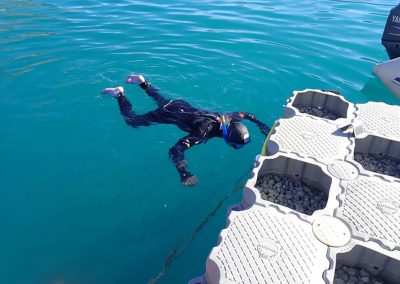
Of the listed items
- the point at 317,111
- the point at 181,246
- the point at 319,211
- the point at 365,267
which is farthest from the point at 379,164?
the point at 181,246

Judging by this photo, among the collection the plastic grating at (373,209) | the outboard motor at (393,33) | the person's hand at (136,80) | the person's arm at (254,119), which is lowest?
the person's arm at (254,119)

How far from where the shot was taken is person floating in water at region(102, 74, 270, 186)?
526cm

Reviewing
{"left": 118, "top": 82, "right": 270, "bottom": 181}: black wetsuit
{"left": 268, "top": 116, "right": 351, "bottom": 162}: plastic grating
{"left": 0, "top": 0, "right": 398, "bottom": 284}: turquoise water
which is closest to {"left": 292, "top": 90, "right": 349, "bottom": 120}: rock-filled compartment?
{"left": 268, "top": 116, "right": 351, "bottom": 162}: plastic grating

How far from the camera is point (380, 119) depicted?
4746 mm

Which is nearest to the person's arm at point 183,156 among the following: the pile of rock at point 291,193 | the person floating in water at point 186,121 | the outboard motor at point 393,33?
the person floating in water at point 186,121

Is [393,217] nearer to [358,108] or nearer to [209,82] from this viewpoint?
[358,108]

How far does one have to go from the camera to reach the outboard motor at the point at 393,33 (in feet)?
24.0

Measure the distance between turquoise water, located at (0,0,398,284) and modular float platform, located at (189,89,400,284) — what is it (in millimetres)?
1298

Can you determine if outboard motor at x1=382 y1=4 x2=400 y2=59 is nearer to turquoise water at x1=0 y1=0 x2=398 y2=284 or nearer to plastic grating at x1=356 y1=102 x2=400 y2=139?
turquoise water at x1=0 y1=0 x2=398 y2=284

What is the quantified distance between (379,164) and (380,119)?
2.44 ft

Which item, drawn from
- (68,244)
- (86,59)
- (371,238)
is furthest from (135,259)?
(86,59)

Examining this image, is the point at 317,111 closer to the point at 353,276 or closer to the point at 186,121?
the point at 186,121

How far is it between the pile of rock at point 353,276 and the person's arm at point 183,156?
2201mm

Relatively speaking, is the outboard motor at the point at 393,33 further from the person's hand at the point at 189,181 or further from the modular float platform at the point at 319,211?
the person's hand at the point at 189,181
